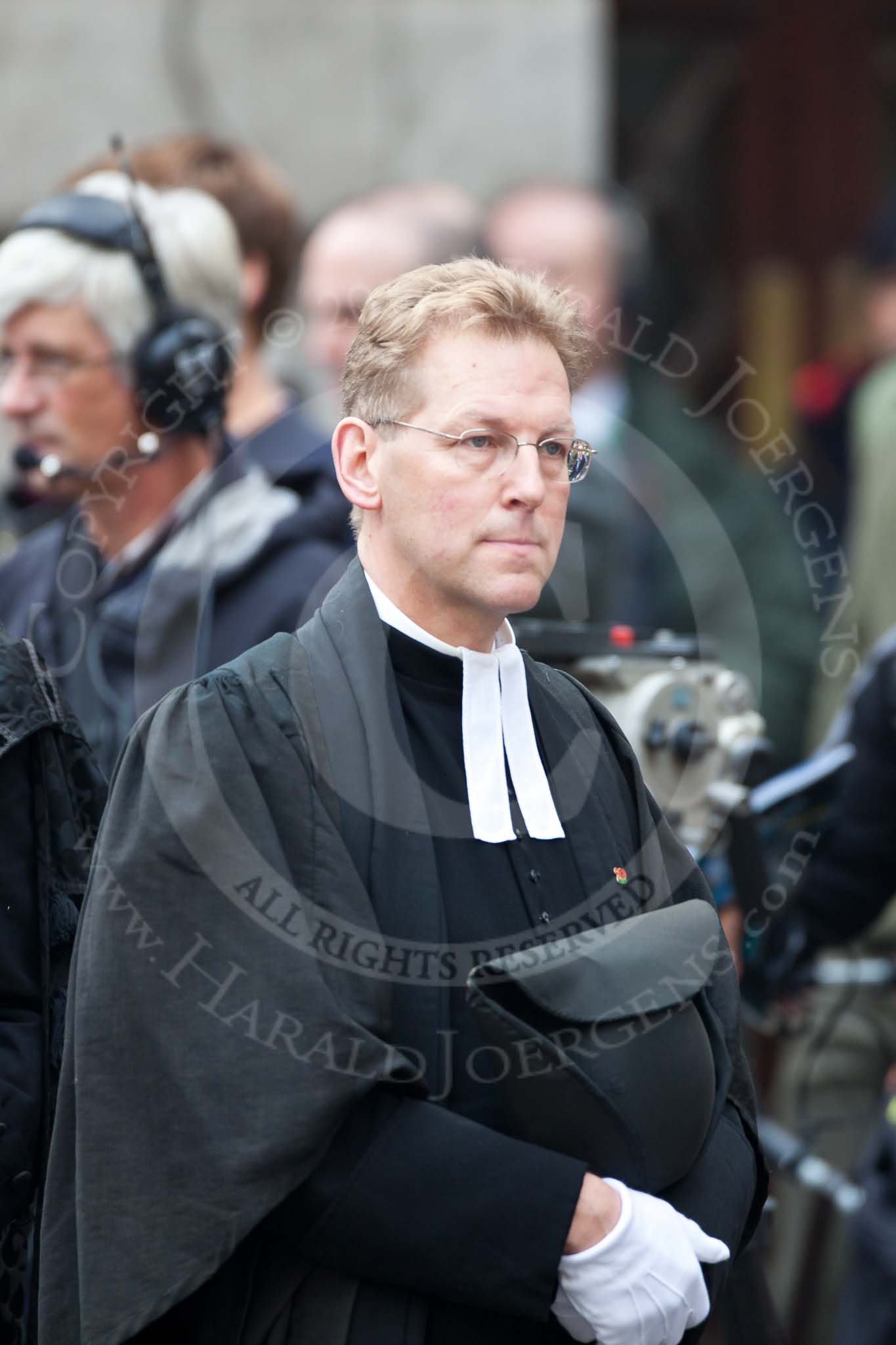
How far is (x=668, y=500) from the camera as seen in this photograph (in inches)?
185

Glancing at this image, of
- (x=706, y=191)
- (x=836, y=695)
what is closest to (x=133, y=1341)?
(x=836, y=695)

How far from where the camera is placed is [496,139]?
5.72 meters

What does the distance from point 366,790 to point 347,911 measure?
133mm

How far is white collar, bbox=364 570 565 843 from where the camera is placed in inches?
77.5

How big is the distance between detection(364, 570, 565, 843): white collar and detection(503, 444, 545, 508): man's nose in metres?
0.19

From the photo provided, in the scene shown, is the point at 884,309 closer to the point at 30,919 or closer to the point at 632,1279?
the point at 30,919

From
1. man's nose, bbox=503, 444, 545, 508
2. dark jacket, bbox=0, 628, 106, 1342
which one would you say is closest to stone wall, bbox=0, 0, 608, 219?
dark jacket, bbox=0, 628, 106, 1342

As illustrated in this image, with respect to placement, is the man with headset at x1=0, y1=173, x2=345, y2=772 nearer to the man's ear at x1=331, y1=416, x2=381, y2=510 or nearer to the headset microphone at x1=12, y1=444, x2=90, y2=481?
the headset microphone at x1=12, y1=444, x2=90, y2=481

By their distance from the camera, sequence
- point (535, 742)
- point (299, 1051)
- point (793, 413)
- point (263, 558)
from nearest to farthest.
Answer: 1. point (299, 1051)
2. point (535, 742)
3. point (263, 558)
4. point (793, 413)

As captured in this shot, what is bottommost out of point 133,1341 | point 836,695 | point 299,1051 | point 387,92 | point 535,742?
point 836,695

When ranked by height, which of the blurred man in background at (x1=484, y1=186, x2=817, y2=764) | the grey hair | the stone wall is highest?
the stone wall

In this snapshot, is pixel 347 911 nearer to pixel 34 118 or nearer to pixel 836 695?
pixel 836 695

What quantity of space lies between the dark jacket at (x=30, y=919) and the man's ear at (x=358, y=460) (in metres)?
0.50

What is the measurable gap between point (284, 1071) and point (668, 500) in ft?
10.3
